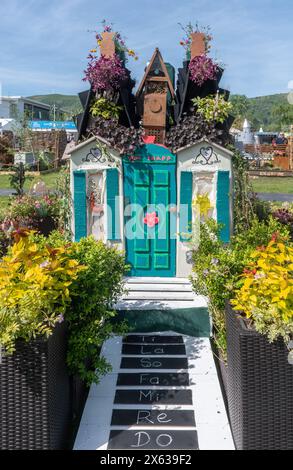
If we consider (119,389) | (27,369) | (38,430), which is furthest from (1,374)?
(119,389)

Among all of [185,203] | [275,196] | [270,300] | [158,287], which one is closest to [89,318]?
[270,300]

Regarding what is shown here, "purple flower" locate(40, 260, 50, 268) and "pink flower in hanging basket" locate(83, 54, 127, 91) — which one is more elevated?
"pink flower in hanging basket" locate(83, 54, 127, 91)

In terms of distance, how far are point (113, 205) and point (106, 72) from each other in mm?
1777

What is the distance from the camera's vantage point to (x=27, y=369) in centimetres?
292

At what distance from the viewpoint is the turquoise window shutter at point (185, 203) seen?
20.2 ft

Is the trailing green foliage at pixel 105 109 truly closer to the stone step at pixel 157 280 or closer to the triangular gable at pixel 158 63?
the triangular gable at pixel 158 63

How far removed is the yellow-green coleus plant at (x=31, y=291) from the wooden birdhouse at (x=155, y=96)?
3.21 meters

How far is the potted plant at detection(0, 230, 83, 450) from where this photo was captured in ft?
9.57

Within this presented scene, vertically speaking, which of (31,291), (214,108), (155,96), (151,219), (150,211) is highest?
(155,96)

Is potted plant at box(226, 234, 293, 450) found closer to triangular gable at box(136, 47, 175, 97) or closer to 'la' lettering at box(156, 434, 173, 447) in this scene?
'la' lettering at box(156, 434, 173, 447)

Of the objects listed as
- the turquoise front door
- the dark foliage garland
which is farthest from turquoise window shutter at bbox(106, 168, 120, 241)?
the dark foliage garland

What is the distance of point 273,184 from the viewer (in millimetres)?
20938

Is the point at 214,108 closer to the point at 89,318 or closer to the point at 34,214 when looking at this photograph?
the point at 89,318

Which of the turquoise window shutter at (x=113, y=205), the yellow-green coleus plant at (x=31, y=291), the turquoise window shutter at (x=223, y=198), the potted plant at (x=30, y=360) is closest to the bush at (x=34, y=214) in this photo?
the turquoise window shutter at (x=113, y=205)
